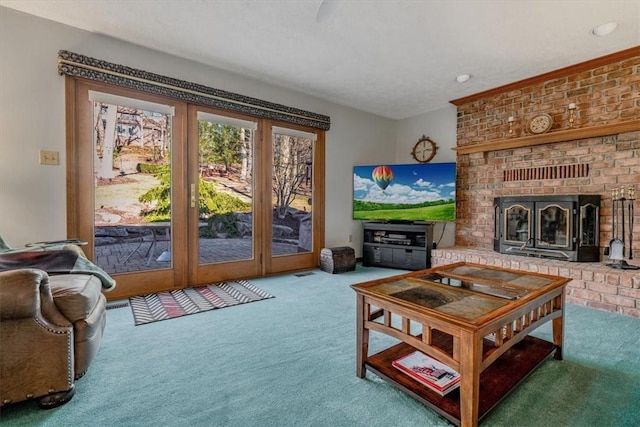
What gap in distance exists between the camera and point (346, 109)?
4.50 meters

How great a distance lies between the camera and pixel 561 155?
3406 millimetres

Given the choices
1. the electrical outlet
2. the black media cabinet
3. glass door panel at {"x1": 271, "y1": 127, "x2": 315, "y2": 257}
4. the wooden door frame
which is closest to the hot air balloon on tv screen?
the black media cabinet

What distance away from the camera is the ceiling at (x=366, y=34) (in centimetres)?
225

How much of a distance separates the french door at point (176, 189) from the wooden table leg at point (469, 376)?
110 inches

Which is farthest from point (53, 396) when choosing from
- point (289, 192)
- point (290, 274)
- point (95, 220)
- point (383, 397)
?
point (289, 192)

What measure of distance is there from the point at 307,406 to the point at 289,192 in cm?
289

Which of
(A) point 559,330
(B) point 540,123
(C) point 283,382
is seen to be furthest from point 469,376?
(B) point 540,123

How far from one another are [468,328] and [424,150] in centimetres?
406

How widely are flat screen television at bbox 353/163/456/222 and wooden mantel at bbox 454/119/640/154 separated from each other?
42 cm

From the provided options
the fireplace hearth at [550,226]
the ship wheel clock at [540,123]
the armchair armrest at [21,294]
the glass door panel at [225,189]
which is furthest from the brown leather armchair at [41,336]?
the ship wheel clock at [540,123]

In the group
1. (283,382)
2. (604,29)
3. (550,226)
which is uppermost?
(604,29)

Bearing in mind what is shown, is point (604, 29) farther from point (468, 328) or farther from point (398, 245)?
point (468, 328)

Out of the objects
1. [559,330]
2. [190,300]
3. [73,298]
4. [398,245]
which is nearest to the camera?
[73,298]

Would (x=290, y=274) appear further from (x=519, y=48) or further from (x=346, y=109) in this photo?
(x=519, y=48)
